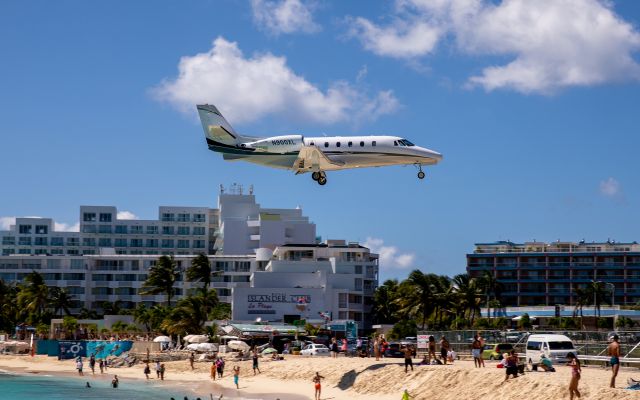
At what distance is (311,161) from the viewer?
58375 millimetres

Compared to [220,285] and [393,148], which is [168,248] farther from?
[393,148]

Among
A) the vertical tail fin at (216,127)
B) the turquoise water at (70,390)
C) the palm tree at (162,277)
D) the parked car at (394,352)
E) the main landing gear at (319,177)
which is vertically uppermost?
the vertical tail fin at (216,127)

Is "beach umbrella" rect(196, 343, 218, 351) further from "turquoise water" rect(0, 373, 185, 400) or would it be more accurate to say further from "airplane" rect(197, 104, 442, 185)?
"airplane" rect(197, 104, 442, 185)

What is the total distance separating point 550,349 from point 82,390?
38426mm

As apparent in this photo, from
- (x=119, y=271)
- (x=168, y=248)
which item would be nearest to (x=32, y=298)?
(x=119, y=271)

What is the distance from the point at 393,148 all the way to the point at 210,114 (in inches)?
517

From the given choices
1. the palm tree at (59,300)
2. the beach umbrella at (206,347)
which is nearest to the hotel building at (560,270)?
the palm tree at (59,300)

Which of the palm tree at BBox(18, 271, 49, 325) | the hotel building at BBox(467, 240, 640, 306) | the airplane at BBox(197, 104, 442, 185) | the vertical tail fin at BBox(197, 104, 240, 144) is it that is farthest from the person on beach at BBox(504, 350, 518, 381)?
the hotel building at BBox(467, 240, 640, 306)

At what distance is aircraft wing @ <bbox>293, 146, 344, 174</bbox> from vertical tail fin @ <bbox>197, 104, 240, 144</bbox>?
17.1ft

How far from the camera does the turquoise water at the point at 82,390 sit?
6256cm

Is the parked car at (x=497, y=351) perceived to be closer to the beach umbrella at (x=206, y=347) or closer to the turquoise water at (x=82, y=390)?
the turquoise water at (x=82, y=390)

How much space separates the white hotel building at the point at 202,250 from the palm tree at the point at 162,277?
550cm

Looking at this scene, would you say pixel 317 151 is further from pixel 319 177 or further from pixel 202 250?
pixel 202 250

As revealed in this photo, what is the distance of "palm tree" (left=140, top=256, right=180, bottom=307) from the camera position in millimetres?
122562
